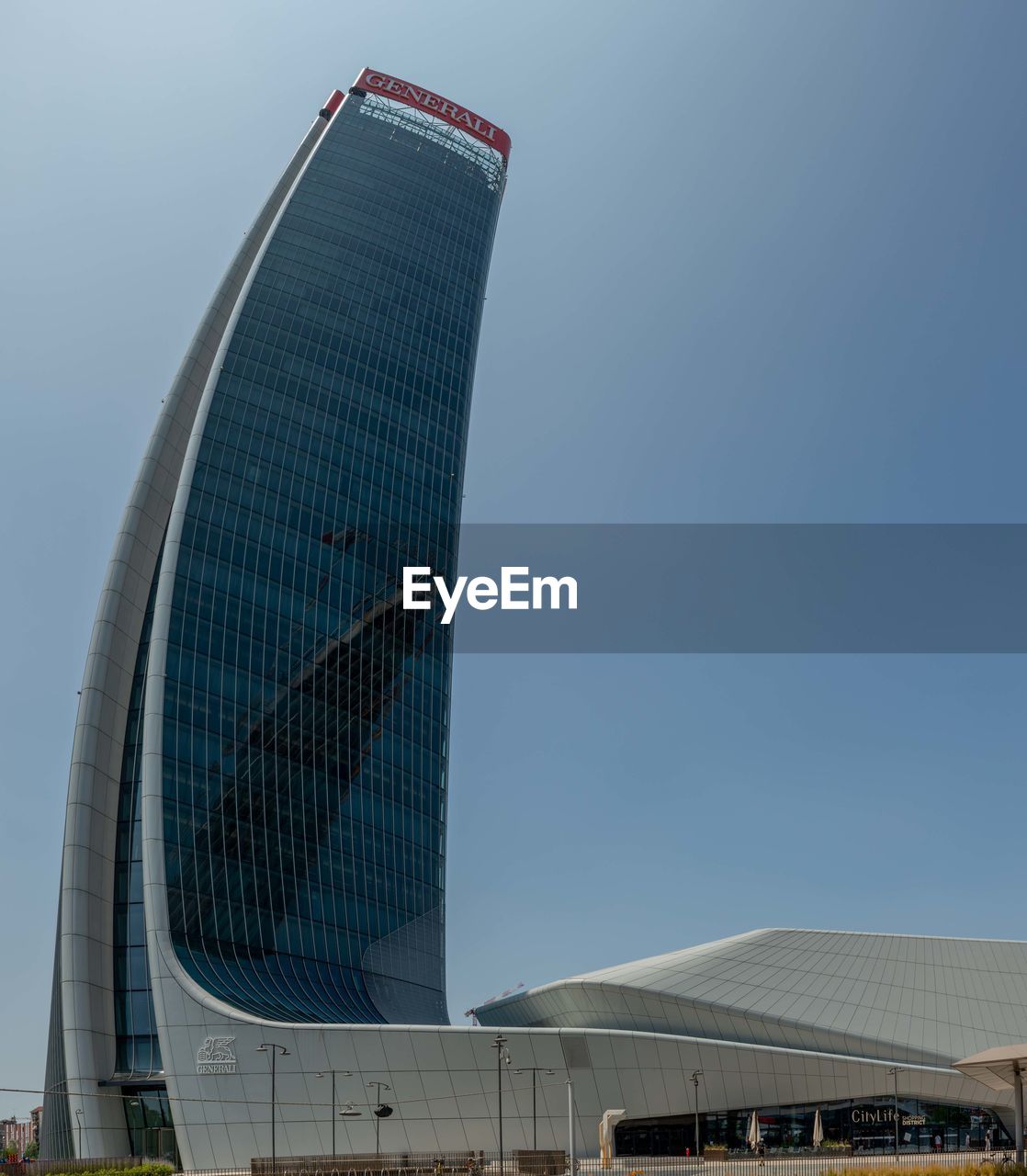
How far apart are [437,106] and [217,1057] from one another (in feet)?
395

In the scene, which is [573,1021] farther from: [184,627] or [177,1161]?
[184,627]

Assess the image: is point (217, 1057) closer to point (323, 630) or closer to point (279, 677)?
point (279, 677)

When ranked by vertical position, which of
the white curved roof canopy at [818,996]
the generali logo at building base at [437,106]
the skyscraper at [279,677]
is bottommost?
the white curved roof canopy at [818,996]

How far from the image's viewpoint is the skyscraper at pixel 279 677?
7181 centimetres

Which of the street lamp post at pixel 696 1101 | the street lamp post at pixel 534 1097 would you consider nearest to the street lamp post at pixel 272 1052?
the street lamp post at pixel 534 1097

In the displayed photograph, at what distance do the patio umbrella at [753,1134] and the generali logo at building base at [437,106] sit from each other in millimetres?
123618

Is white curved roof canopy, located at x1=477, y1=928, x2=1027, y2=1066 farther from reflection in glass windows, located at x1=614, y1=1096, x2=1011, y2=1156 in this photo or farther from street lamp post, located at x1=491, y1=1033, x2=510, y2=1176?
street lamp post, located at x1=491, y1=1033, x2=510, y2=1176

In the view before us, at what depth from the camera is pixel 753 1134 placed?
2355 inches

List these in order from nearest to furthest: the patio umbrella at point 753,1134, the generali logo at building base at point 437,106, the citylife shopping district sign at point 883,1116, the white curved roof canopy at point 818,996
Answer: the patio umbrella at point 753,1134 → the citylife shopping district sign at point 883,1116 → the white curved roof canopy at point 818,996 → the generali logo at building base at point 437,106

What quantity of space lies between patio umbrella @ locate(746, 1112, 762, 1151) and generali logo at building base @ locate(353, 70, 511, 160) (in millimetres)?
123618

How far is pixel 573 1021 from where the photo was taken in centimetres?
7069

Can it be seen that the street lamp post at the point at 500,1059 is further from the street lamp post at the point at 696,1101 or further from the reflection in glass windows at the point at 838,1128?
the street lamp post at the point at 696,1101

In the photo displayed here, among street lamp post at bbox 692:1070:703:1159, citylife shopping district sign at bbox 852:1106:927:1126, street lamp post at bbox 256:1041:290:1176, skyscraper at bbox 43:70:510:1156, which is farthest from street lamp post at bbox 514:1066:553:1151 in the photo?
citylife shopping district sign at bbox 852:1106:927:1126

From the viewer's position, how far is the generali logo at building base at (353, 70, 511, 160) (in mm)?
141637
